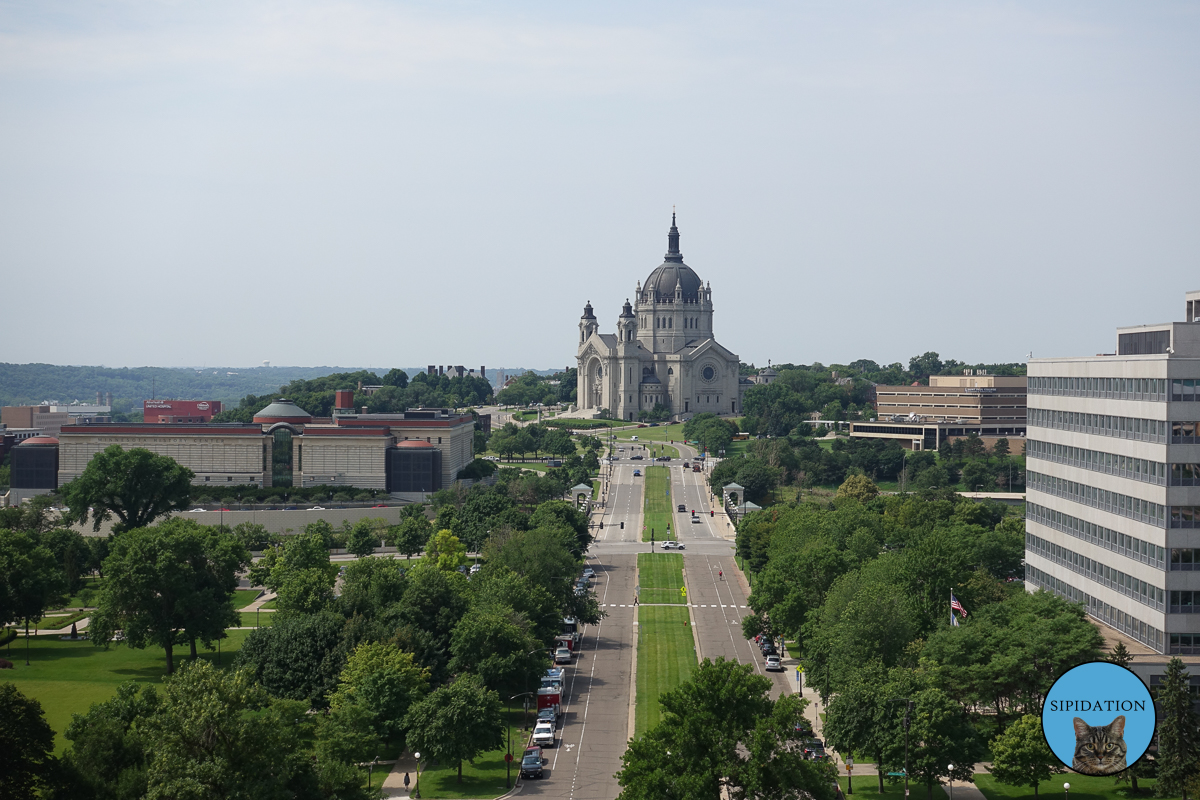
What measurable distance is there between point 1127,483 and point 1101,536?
3.83m

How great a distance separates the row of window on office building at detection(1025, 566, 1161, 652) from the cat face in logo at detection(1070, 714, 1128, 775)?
35.1ft

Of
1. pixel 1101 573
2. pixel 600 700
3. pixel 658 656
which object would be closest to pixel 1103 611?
pixel 1101 573

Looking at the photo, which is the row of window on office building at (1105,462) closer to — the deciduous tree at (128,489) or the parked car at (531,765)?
the parked car at (531,765)

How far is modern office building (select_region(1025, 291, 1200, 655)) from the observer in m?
47.6

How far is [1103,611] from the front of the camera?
53500mm

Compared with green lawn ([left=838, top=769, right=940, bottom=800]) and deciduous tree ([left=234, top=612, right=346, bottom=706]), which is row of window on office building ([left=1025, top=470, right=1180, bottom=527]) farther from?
deciduous tree ([left=234, top=612, right=346, bottom=706])

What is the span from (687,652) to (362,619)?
19.7 m

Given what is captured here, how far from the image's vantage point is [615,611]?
80.2 metres

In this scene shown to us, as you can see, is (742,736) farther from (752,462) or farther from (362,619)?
(752,462)

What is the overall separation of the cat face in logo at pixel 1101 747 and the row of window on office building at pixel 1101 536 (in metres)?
11.7

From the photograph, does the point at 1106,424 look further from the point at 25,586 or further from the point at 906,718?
the point at 25,586

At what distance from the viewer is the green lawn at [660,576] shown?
84750 millimetres

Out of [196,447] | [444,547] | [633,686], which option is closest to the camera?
[633,686]

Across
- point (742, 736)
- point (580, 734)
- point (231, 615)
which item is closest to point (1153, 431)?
point (742, 736)
